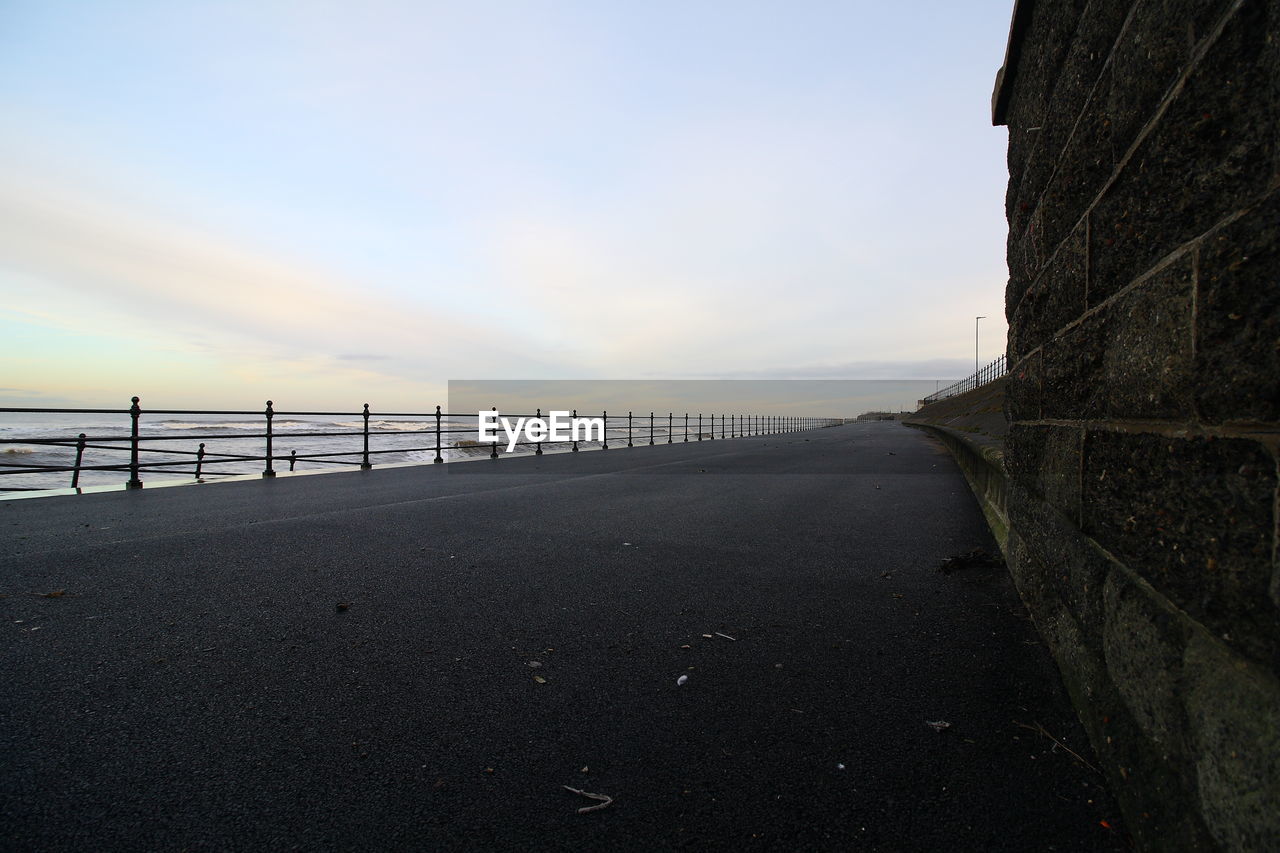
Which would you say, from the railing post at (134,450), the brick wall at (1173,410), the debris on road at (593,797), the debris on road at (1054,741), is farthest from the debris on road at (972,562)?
the railing post at (134,450)

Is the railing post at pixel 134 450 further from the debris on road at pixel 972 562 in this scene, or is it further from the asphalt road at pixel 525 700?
the debris on road at pixel 972 562

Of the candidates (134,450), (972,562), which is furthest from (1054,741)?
(134,450)

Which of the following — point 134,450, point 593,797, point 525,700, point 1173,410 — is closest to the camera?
point 1173,410

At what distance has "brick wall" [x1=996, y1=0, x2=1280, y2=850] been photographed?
3.62ft

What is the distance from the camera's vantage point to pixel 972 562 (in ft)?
14.6

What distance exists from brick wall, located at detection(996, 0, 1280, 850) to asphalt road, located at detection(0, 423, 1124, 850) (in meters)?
0.43

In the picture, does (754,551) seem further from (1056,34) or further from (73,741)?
(73,741)

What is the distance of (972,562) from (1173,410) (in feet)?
11.2

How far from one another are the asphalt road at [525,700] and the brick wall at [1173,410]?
0.43 m

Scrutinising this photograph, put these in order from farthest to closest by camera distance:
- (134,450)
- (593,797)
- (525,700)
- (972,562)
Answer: (134,450)
(972,562)
(525,700)
(593,797)

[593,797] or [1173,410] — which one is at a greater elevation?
[1173,410]

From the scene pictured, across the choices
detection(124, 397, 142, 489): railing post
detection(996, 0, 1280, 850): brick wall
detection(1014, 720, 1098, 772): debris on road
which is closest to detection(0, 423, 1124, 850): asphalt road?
detection(1014, 720, 1098, 772): debris on road

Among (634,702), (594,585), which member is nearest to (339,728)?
(634,702)

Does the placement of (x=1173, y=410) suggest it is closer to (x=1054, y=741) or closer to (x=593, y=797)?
(x=1054, y=741)
